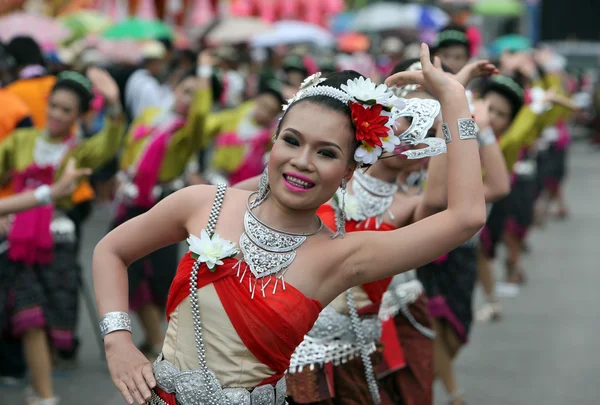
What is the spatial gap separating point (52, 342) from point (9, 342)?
34cm

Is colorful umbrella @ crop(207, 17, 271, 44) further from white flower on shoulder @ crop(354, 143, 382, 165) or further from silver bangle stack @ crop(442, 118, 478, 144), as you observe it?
silver bangle stack @ crop(442, 118, 478, 144)

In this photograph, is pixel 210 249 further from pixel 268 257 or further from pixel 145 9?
pixel 145 9

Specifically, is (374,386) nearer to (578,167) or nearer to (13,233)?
(13,233)

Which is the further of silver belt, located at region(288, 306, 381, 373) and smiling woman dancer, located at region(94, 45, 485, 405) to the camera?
silver belt, located at region(288, 306, 381, 373)

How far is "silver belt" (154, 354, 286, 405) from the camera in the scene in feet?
9.06

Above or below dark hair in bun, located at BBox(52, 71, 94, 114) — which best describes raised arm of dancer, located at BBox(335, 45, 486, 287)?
above

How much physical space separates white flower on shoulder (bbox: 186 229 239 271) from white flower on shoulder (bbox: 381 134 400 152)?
502 millimetres

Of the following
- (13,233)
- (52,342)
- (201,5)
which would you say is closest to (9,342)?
(52,342)

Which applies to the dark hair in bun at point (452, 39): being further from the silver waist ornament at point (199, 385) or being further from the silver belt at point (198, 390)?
the silver belt at point (198, 390)

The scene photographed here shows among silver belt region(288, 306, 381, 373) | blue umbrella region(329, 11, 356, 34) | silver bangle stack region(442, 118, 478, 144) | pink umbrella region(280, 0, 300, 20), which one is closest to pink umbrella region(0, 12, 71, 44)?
silver belt region(288, 306, 381, 373)

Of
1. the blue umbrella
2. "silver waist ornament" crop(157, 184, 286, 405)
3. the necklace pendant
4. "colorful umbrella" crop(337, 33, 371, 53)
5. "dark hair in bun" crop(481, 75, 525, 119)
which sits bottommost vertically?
the blue umbrella

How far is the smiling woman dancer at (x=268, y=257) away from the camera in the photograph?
107 inches

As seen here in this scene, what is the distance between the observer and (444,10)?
989 inches

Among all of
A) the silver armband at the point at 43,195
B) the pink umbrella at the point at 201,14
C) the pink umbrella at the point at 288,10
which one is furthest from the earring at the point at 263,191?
the pink umbrella at the point at 288,10
